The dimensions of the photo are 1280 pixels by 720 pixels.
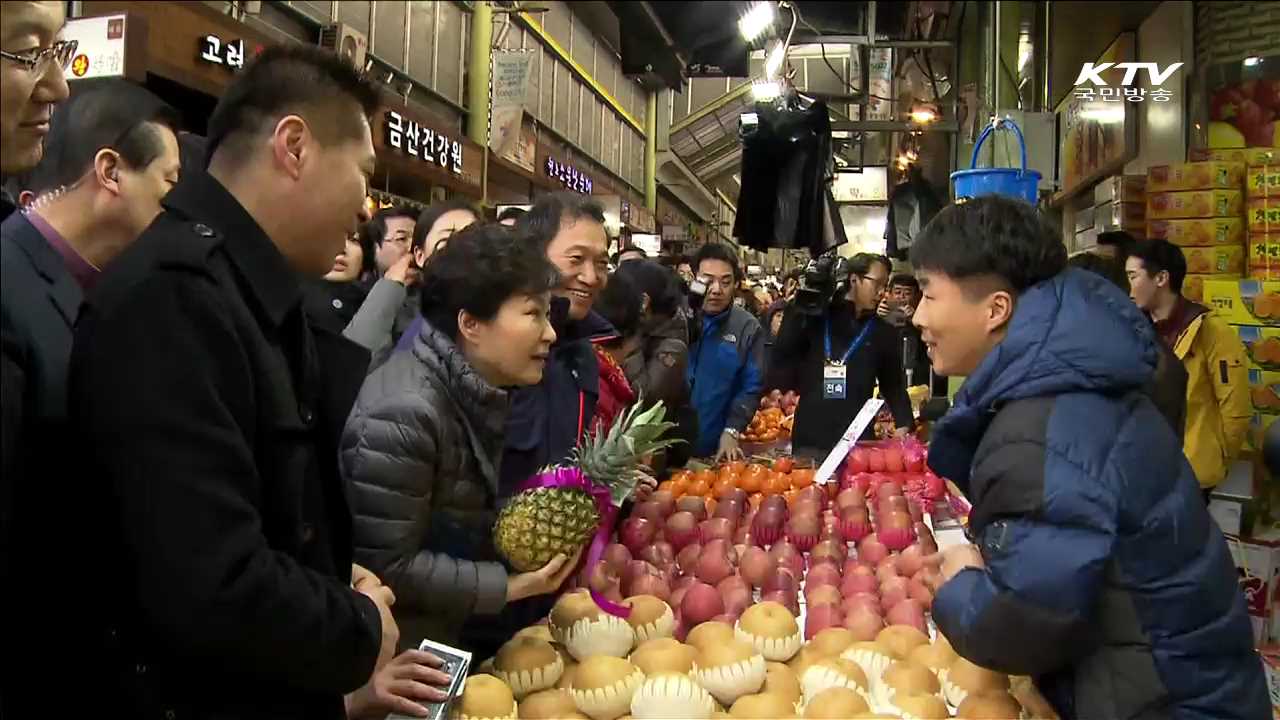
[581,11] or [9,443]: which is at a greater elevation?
[581,11]

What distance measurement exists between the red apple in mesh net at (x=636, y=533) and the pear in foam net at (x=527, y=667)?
0.76 metres

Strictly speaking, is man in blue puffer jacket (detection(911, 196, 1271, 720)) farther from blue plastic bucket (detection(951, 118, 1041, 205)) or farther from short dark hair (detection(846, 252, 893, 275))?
short dark hair (detection(846, 252, 893, 275))

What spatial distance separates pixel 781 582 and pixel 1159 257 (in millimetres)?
2944

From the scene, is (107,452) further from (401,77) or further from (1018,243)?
(401,77)

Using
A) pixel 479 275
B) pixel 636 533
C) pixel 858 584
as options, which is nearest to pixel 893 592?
pixel 858 584

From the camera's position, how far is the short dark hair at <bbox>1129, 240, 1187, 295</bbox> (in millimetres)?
4324

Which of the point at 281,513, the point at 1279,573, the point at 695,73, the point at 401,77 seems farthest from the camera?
the point at 401,77

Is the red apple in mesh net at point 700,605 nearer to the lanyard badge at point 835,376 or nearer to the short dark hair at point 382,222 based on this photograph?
the short dark hair at point 382,222

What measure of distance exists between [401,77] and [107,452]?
968cm

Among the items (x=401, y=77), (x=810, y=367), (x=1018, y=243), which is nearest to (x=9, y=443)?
(x=1018, y=243)

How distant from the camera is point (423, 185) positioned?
10664 mm

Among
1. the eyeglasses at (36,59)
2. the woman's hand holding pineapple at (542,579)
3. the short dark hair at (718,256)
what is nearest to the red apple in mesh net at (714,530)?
the woman's hand holding pineapple at (542,579)

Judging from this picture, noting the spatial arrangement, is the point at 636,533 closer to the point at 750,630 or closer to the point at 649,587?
the point at 649,587

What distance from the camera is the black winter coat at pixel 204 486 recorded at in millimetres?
1092
